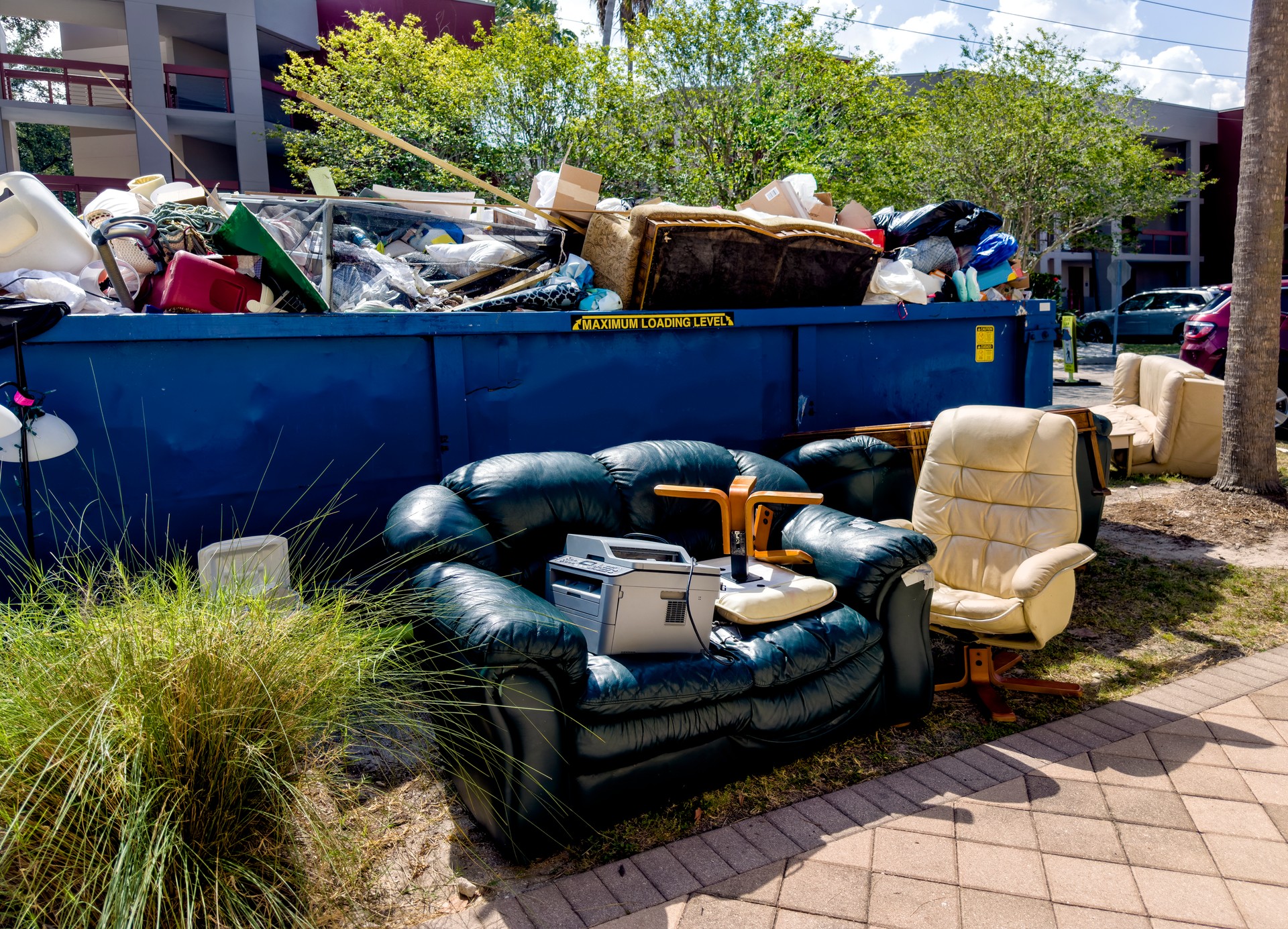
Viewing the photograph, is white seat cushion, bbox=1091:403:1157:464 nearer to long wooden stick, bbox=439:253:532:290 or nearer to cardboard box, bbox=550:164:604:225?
cardboard box, bbox=550:164:604:225

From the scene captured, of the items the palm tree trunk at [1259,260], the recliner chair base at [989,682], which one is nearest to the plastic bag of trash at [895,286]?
the recliner chair base at [989,682]

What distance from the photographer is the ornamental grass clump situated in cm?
205

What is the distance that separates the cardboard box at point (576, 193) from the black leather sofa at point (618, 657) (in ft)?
6.17

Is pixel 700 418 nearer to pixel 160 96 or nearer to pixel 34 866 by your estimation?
pixel 34 866

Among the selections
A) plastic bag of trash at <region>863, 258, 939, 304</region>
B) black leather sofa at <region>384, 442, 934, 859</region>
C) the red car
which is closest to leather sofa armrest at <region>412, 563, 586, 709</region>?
black leather sofa at <region>384, 442, 934, 859</region>

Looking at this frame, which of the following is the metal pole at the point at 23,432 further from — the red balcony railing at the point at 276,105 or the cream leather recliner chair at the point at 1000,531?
the red balcony railing at the point at 276,105

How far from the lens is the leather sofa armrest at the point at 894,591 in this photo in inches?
141

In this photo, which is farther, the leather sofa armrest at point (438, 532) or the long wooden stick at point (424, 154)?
the long wooden stick at point (424, 154)

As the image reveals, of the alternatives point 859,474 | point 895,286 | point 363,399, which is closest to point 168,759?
point 363,399

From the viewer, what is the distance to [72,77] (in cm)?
1708

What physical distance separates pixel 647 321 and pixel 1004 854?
2.93 metres

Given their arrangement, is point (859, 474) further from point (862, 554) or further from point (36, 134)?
point (36, 134)

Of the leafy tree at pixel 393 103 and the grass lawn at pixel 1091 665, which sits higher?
the leafy tree at pixel 393 103

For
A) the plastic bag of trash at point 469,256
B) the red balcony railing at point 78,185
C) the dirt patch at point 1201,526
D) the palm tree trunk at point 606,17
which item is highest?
the palm tree trunk at point 606,17
